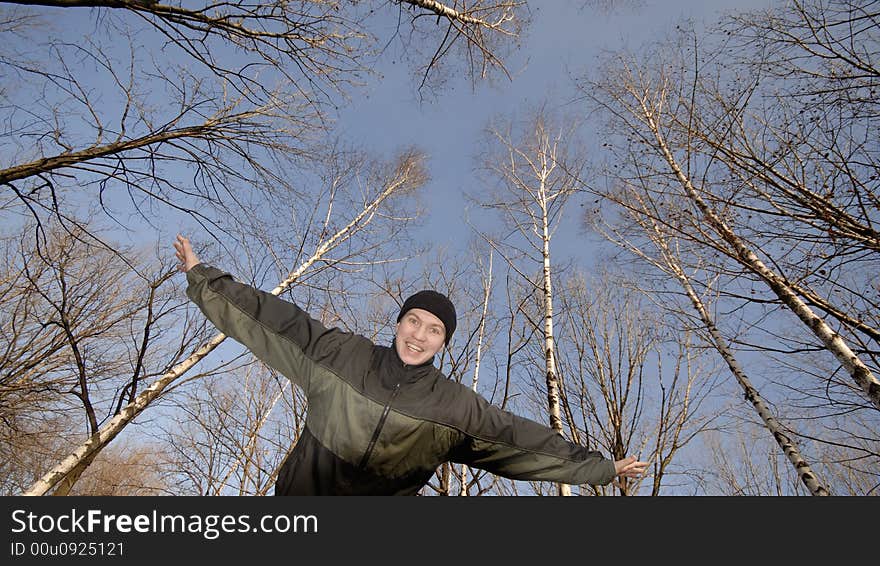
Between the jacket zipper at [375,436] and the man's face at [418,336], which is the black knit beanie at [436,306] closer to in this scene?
the man's face at [418,336]

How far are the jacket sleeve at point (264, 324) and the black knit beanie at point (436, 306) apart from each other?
18.1 inches

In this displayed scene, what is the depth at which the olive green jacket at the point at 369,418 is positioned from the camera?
1.98 metres

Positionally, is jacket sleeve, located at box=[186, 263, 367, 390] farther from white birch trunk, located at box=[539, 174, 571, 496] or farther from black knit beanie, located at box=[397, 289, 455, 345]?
white birch trunk, located at box=[539, 174, 571, 496]

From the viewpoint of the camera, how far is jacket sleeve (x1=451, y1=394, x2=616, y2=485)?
83.7 inches

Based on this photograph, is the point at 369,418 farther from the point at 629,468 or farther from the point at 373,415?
the point at 629,468

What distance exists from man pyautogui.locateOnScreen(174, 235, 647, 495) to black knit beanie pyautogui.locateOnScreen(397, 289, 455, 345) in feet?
0.49

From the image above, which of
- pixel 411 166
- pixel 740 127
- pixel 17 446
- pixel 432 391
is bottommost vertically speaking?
pixel 432 391

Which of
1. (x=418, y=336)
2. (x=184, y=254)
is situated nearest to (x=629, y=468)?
(x=418, y=336)

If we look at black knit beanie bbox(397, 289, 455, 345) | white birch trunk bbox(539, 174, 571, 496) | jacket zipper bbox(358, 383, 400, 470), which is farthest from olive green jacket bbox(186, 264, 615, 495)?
white birch trunk bbox(539, 174, 571, 496)

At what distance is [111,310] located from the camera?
698 cm

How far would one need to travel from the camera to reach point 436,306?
7.71 ft

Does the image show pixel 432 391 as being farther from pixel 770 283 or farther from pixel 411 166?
pixel 411 166
